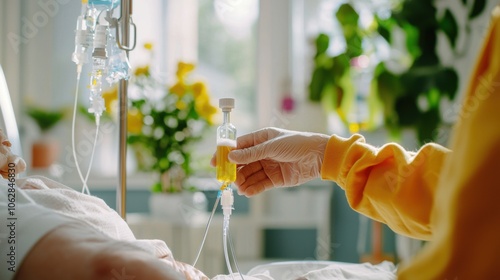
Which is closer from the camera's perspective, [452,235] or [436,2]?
[452,235]

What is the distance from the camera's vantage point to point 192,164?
2.83 metres

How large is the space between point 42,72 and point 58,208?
2291 mm

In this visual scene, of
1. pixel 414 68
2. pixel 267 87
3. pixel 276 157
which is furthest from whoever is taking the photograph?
pixel 267 87

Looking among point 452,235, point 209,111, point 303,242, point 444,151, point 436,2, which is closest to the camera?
point 452,235

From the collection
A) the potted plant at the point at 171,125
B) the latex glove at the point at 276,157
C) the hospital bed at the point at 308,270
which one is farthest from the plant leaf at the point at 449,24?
the hospital bed at the point at 308,270

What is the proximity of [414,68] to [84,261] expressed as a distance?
7.36 feet

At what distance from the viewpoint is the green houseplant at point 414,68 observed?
262 centimetres

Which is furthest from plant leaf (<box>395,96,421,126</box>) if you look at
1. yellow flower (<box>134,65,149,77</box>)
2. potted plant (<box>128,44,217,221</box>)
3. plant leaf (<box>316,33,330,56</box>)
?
yellow flower (<box>134,65,149,77</box>)

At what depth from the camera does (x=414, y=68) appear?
8.78 ft

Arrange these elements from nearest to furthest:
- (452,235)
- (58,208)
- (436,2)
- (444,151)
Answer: (452,235)
(58,208)
(444,151)
(436,2)

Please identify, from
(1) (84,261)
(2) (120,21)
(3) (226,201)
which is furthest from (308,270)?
(2) (120,21)

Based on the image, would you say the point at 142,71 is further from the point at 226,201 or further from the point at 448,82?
the point at 226,201

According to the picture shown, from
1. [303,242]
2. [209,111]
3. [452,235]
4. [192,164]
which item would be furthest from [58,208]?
[303,242]

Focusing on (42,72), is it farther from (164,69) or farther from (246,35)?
(246,35)
